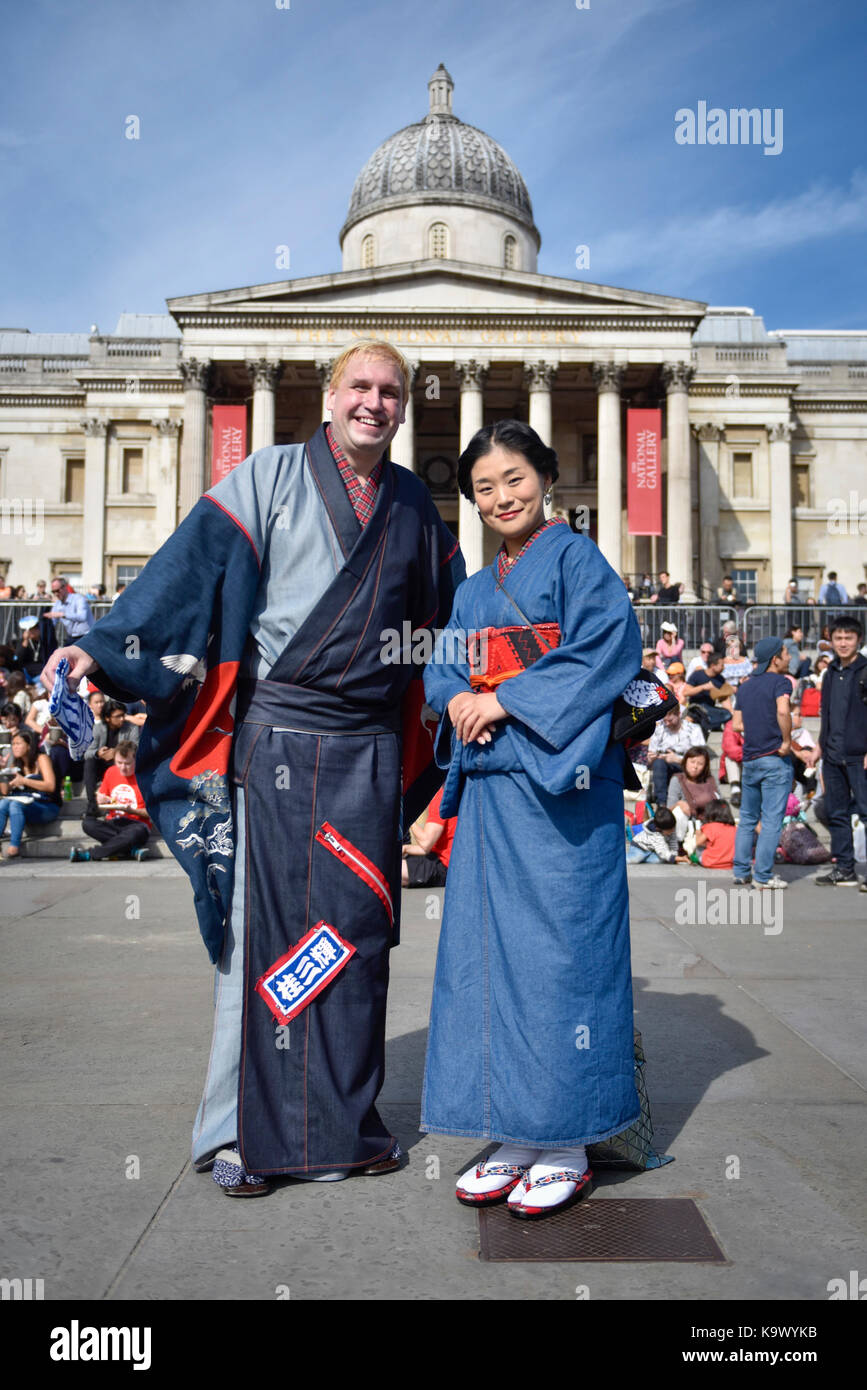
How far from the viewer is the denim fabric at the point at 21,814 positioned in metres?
11.3

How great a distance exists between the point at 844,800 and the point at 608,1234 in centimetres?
759

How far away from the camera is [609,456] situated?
36.3 metres

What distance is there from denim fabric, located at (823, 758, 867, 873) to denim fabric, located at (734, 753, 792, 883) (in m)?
0.42

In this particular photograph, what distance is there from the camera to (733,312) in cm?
5244

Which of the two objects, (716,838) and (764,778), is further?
(716,838)

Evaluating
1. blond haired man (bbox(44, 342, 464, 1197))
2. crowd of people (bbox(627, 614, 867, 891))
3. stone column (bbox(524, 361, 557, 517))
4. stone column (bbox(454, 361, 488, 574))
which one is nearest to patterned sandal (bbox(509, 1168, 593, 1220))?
blond haired man (bbox(44, 342, 464, 1197))

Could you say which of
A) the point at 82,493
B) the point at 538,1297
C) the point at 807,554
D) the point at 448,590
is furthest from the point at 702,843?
the point at 82,493

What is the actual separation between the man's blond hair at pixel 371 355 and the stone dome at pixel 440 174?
41776mm

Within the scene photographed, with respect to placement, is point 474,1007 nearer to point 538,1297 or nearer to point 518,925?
point 518,925

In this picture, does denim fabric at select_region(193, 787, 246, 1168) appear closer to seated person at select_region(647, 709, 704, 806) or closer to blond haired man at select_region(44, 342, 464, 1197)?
blond haired man at select_region(44, 342, 464, 1197)

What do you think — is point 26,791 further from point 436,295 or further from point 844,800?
point 436,295

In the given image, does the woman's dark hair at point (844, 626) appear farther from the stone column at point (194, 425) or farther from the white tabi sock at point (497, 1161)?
the stone column at point (194, 425)

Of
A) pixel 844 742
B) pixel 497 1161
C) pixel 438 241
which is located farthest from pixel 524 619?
pixel 438 241
